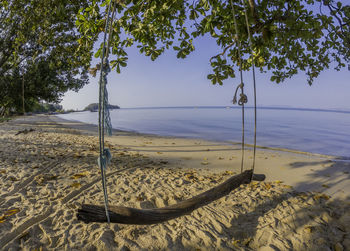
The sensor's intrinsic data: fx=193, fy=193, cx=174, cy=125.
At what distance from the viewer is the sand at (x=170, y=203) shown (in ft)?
7.37

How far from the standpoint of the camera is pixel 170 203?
3.14m

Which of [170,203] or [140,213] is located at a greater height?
[140,213]

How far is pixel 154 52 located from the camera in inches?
138

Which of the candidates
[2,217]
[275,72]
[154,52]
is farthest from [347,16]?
[2,217]

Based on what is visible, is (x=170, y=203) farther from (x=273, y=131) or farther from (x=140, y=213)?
(x=273, y=131)

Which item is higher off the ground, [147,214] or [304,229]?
[147,214]

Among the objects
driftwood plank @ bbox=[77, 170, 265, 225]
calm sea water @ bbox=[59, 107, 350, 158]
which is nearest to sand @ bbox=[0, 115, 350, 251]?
driftwood plank @ bbox=[77, 170, 265, 225]

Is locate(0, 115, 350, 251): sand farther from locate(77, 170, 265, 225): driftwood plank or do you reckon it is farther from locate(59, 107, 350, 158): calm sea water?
locate(59, 107, 350, 158): calm sea water

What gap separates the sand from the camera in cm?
225

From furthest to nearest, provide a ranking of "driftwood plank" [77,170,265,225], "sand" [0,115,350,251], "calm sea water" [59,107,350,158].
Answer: "calm sea water" [59,107,350,158], "sand" [0,115,350,251], "driftwood plank" [77,170,265,225]

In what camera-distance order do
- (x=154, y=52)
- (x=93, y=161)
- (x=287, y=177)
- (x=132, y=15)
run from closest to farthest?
(x=132, y=15) < (x=154, y=52) < (x=287, y=177) < (x=93, y=161)

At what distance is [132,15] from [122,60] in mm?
753

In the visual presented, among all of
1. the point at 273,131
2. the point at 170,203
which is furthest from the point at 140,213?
the point at 273,131

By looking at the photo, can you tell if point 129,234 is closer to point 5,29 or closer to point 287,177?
point 287,177
